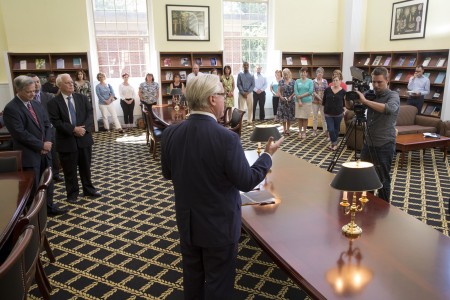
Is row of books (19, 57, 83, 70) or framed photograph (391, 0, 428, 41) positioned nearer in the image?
framed photograph (391, 0, 428, 41)

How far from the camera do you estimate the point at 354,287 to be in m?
1.59

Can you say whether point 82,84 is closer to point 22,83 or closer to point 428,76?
point 22,83

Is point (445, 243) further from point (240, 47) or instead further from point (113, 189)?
point (240, 47)

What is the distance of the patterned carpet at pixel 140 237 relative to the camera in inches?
109

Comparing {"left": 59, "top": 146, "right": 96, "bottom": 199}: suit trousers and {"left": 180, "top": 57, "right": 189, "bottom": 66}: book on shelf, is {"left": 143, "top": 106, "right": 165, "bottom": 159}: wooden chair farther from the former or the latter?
{"left": 180, "top": 57, "right": 189, "bottom": 66}: book on shelf

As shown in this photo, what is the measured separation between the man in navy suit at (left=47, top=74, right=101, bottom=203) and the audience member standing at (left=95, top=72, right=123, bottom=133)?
4913 millimetres

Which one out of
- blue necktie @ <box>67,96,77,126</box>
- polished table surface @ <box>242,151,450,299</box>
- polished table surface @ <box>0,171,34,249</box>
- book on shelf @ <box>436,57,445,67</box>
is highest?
book on shelf @ <box>436,57,445,67</box>

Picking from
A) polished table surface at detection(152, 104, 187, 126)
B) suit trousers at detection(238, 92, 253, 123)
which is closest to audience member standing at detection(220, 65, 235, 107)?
suit trousers at detection(238, 92, 253, 123)

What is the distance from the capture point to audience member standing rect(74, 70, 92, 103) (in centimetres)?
852

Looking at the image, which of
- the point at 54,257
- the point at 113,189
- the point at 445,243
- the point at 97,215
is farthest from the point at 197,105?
the point at 113,189

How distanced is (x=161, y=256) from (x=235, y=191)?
1.73 meters

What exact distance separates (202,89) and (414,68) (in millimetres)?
8747

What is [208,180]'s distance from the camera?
1.71 m

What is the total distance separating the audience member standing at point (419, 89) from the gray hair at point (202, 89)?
7686 millimetres
